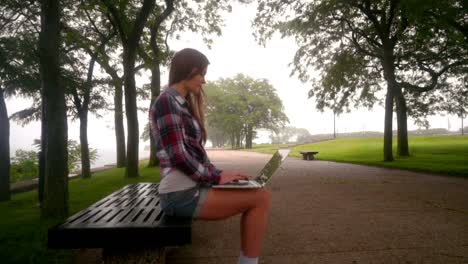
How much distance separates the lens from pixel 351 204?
605 cm

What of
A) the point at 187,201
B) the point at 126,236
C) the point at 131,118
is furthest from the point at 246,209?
the point at 131,118

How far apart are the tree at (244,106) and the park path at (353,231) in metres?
42.0

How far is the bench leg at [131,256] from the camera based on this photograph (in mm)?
2164

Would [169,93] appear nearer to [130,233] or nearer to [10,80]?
[130,233]

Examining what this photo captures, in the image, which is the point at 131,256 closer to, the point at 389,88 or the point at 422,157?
the point at 389,88

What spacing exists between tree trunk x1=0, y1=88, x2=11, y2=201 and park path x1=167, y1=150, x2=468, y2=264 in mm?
6133

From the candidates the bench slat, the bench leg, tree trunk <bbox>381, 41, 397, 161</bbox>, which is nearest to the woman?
the bench slat

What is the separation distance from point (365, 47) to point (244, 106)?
3140 centimetres

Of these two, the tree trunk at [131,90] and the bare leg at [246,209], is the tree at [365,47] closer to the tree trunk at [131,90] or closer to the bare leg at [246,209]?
the tree trunk at [131,90]

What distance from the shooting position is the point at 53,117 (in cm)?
503

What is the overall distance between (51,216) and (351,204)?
5.48 meters

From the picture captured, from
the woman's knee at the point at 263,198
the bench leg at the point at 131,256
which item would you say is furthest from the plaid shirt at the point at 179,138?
the bench leg at the point at 131,256

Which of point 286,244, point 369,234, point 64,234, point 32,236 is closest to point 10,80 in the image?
point 32,236

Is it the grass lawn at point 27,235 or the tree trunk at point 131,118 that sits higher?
Answer: the tree trunk at point 131,118
